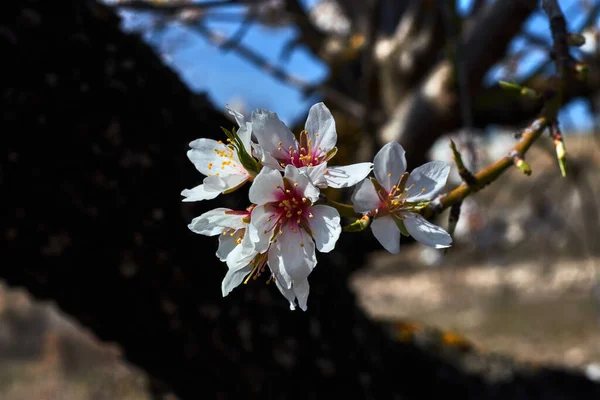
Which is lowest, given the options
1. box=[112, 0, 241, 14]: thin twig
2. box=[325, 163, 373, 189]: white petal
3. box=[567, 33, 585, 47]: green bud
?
box=[112, 0, 241, 14]: thin twig

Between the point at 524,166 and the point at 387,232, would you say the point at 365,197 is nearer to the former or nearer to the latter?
the point at 387,232

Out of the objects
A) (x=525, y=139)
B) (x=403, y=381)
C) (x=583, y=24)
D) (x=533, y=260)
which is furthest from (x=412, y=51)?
(x=533, y=260)

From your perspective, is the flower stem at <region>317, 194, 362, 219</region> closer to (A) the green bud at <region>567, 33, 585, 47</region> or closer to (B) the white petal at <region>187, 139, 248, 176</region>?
(B) the white petal at <region>187, 139, 248, 176</region>

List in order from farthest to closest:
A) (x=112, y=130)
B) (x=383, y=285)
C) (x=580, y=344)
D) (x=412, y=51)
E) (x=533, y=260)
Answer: (x=383, y=285)
(x=533, y=260)
(x=580, y=344)
(x=412, y=51)
(x=112, y=130)

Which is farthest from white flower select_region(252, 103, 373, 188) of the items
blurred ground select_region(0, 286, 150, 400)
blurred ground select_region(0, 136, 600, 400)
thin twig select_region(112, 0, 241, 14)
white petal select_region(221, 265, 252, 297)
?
blurred ground select_region(0, 286, 150, 400)

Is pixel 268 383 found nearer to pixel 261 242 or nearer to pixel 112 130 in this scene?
pixel 112 130
